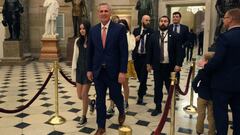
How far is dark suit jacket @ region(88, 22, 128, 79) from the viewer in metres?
3.28

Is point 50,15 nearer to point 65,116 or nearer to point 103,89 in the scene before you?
point 65,116

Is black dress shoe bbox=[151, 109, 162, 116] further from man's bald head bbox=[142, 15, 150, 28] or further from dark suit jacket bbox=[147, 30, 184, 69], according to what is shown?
man's bald head bbox=[142, 15, 150, 28]

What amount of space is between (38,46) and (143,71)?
9510 mm

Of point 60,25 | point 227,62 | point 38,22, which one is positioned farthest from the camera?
point 38,22

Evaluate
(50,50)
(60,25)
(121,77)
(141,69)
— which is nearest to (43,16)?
(60,25)

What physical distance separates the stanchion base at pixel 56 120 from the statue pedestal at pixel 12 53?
7.12 meters

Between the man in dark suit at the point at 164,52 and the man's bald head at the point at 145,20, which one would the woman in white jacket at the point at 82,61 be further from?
the man's bald head at the point at 145,20

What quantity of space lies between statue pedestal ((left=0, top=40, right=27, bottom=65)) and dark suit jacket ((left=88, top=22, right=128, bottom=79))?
26.8ft

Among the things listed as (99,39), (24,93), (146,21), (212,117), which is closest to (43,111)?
(24,93)

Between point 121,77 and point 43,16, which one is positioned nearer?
point 121,77

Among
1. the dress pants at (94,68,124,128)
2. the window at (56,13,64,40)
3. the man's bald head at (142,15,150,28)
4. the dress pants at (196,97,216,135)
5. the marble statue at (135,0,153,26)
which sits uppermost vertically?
the marble statue at (135,0,153,26)

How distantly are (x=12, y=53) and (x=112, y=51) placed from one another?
8596mm

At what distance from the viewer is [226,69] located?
9.34ft

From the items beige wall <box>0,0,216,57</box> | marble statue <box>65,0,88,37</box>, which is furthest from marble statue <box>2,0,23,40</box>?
beige wall <box>0,0,216,57</box>
